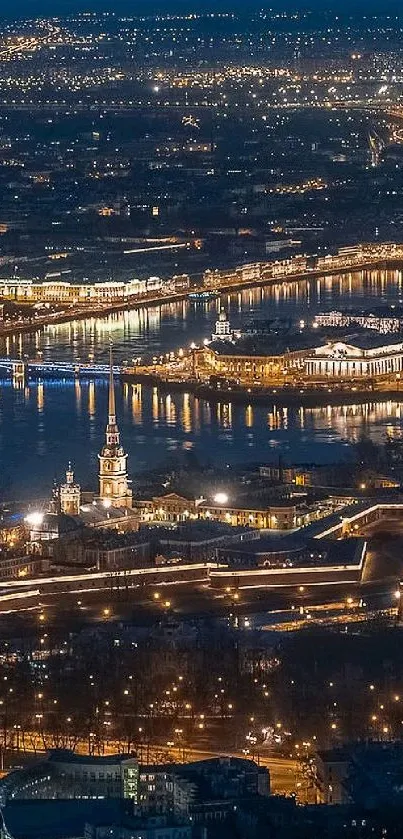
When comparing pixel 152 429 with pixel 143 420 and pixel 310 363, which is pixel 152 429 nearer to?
pixel 143 420

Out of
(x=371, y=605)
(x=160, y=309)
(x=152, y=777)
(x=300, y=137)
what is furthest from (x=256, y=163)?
(x=152, y=777)

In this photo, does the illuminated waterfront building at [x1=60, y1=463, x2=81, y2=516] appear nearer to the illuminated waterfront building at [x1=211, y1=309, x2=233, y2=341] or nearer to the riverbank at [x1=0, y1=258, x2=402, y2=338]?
the illuminated waterfront building at [x1=211, y1=309, x2=233, y2=341]

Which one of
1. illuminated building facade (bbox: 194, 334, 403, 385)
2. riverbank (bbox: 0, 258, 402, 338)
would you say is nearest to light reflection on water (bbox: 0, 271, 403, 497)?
riverbank (bbox: 0, 258, 402, 338)

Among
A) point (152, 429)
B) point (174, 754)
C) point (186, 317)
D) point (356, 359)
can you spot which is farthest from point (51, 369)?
point (174, 754)

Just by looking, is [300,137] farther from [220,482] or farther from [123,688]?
[123,688]

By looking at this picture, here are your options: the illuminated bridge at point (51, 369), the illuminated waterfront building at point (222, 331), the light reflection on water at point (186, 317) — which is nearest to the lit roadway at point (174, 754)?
the illuminated bridge at point (51, 369)
